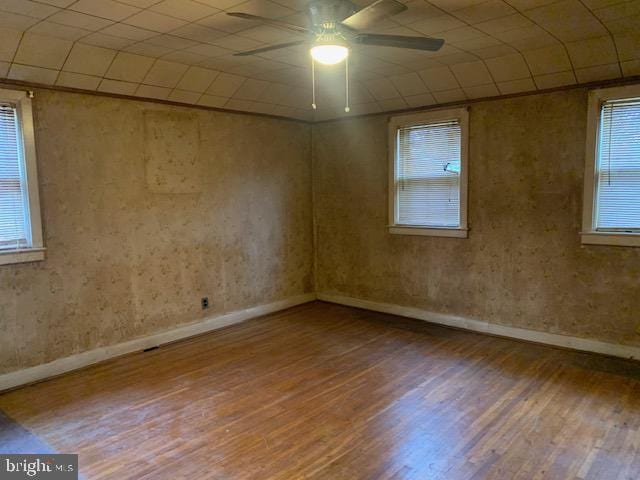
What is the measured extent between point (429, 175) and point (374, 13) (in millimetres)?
2803

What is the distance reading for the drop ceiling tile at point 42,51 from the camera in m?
3.12

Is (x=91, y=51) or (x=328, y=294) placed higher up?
(x=91, y=51)

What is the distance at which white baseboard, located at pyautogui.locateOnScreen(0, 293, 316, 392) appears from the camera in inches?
140

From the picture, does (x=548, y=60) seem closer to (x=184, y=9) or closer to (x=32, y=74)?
(x=184, y=9)

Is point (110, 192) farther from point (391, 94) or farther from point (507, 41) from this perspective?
point (507, 41)

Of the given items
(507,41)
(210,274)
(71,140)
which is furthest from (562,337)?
(71,140)

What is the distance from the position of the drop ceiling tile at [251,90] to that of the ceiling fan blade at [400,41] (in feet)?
6.75

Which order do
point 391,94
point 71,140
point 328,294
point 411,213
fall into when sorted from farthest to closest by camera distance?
point 328,294 → point 411,213 → point 391,94 → point 71,140

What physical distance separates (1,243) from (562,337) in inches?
193

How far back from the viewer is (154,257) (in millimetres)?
4379

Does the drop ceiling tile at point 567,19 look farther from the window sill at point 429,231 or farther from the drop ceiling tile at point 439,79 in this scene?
the window sill at point 429,231

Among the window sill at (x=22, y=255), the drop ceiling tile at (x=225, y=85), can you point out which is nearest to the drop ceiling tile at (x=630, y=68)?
the drop ceiling tile at (x=225, y=85)

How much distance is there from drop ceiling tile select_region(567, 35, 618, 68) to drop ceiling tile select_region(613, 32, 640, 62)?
37mm

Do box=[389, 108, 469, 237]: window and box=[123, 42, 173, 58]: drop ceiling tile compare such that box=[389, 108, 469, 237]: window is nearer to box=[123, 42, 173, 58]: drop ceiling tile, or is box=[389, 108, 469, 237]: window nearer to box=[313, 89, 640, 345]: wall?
box=[313, 89, 640, 345]: wall
